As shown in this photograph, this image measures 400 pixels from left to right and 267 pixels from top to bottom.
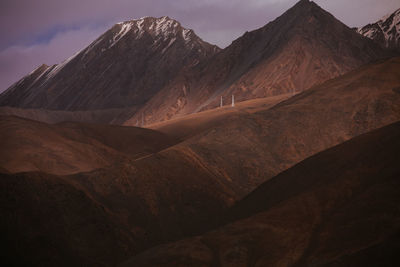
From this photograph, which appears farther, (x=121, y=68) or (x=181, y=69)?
(x=121, y=68)

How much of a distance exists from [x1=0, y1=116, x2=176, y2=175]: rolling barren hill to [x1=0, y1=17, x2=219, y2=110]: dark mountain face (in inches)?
2645

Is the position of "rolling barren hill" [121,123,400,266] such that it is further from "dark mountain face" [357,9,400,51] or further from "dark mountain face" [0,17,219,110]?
"dark mountain face" [357,9,400,51]

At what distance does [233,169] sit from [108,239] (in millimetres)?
7392

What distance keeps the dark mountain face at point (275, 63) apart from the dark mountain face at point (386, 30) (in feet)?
111

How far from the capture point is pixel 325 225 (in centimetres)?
1117

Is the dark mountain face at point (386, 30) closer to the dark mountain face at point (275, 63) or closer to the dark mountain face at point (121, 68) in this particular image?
the dark mountain face at point (275, 63)

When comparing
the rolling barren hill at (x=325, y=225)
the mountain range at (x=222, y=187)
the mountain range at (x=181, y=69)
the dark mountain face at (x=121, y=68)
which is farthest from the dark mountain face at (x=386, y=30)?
the rolling barren hill at (x=325, y=225)

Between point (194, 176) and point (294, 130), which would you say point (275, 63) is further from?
point (194, 176)

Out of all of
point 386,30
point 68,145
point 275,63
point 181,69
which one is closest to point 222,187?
point 68,145

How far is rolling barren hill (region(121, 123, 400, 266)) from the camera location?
375 inches

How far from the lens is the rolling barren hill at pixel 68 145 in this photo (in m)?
22.1

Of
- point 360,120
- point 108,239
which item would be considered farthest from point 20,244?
point 360,120

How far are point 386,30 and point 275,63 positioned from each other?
59.0m

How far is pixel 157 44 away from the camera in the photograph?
117 meters
